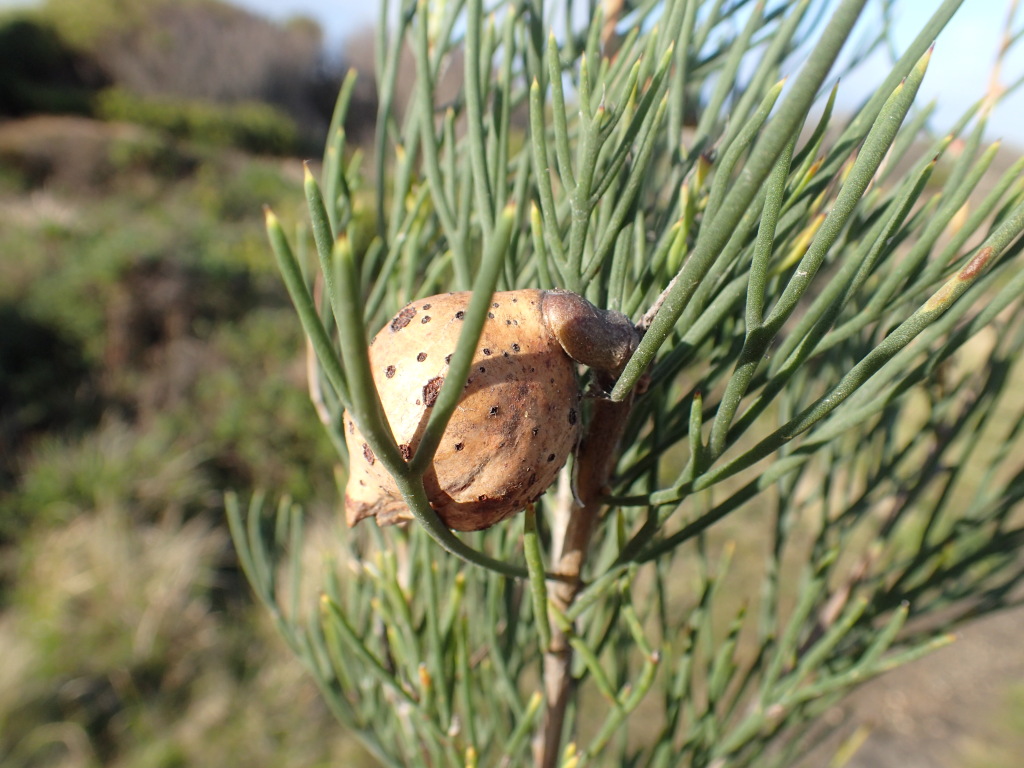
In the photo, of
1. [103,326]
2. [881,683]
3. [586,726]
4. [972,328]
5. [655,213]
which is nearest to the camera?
[972,328]

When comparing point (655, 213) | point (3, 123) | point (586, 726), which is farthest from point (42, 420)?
point (3, 123)

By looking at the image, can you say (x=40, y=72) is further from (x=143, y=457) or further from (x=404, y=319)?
(x=404, y=319)

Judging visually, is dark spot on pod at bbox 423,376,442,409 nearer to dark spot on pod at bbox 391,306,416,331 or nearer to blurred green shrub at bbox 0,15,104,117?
dark spot on pod at bbox 391,306,416,331

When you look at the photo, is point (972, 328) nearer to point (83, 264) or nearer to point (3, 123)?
point (83, 264)

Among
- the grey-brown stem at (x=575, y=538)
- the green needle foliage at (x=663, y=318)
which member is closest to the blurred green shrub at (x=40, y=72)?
the green needle foliage at (x=663, y=318)

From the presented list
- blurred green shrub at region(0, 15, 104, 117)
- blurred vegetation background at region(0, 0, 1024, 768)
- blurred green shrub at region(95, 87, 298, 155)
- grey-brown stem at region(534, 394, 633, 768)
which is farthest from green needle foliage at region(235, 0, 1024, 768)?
blurred green shrub at region(0, 15, 104, 117)

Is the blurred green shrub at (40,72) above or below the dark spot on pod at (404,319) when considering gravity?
above

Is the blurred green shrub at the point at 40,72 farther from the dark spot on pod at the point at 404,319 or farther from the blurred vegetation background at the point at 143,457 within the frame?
the dark spot on pod at the point at 404,319
